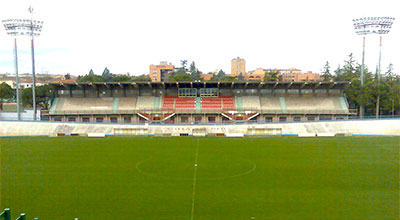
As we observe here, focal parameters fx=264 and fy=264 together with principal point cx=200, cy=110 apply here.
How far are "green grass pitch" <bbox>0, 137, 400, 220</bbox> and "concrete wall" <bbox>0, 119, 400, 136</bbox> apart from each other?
7954mm

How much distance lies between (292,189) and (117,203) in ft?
30.3

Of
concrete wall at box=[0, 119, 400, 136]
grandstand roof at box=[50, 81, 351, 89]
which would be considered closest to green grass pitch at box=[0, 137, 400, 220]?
concrete wall at box=[0, 119, 400, 136]

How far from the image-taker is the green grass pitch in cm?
1191

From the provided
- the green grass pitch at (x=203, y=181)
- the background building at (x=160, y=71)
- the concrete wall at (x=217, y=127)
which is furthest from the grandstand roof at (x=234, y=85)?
the background building at (x=160, y=71)

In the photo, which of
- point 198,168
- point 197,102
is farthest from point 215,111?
point 198,168

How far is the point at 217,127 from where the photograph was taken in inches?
1470

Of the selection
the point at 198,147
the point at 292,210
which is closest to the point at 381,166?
the point at 292,210

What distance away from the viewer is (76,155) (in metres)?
23.5

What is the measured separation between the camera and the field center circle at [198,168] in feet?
55.8

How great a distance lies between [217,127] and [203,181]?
71.0ft

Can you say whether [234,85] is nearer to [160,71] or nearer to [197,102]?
[197,102]

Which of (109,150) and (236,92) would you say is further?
(236,92)

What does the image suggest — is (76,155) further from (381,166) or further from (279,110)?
(279,110)

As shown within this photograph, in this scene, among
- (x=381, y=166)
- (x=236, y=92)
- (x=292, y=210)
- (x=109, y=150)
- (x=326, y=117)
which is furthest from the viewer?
(x=236, y=92)
